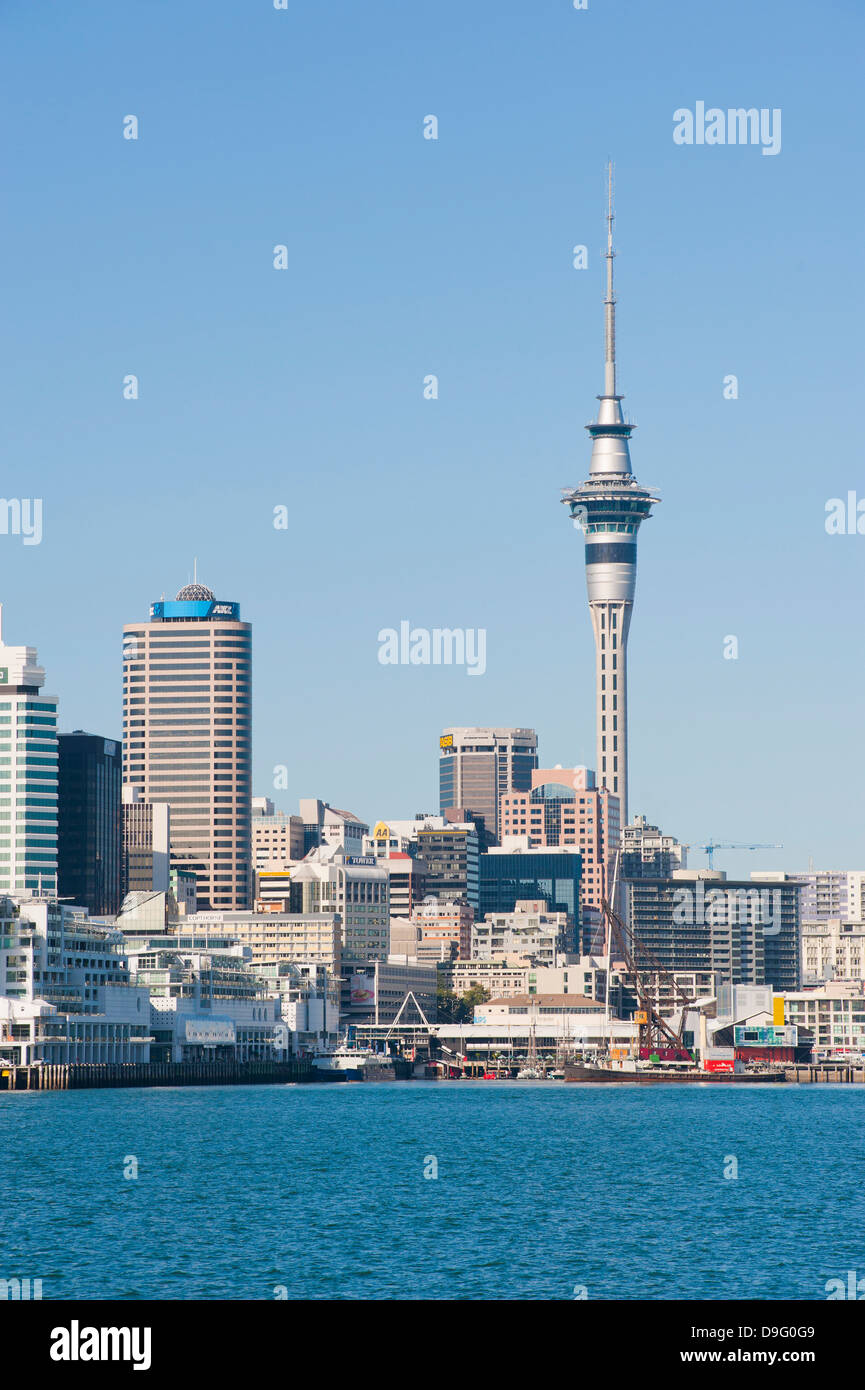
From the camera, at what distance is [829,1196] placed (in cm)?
8562

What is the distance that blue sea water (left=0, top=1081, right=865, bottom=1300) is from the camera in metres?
58.6

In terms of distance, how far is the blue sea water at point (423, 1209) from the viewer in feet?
192

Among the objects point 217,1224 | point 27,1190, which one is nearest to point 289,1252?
point 217,1224

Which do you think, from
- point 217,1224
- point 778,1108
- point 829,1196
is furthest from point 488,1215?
point 778,1108

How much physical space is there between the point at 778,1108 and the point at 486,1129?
54.6m

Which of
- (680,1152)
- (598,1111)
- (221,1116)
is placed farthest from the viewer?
(598,1111)

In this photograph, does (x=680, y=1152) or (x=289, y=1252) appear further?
(x=680, y=1152)

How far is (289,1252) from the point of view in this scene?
6406 cm

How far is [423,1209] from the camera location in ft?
256
